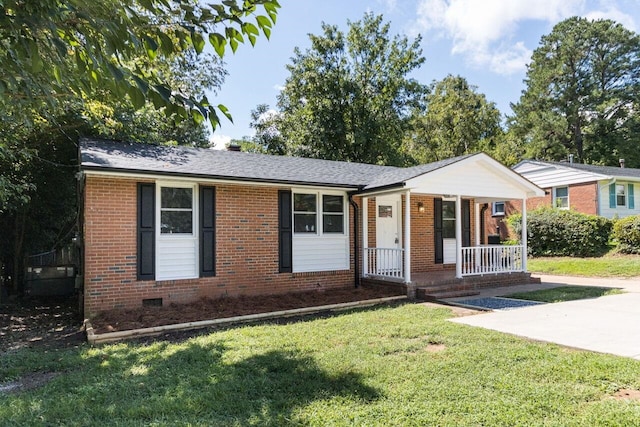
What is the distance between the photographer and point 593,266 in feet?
46.7

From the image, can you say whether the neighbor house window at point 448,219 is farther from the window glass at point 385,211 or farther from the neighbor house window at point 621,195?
the neighbor house window at point 621,195

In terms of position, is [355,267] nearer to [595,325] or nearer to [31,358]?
[595,325]

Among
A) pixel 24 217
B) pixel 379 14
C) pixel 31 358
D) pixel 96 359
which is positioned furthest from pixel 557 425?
pixel 379 14

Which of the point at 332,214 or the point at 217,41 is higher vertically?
the point at 217,41

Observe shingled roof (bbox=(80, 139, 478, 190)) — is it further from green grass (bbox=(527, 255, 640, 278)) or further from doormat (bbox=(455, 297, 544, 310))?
green grass (bbox=(527, 255, 640, 278))

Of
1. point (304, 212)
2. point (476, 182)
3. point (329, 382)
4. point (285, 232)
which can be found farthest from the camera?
point (476, 182)

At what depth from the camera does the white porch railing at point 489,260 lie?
1105cm

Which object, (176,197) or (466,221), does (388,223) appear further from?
(176,197)

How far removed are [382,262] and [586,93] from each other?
32.1 meters

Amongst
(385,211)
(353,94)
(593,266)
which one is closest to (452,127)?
(353,94)

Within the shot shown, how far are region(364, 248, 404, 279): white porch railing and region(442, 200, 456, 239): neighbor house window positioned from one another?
2.50 metres

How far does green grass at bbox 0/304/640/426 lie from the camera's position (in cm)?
344

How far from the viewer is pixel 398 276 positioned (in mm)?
10367

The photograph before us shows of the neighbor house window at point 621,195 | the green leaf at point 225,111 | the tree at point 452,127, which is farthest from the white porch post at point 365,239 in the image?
the tree at point 452,127
